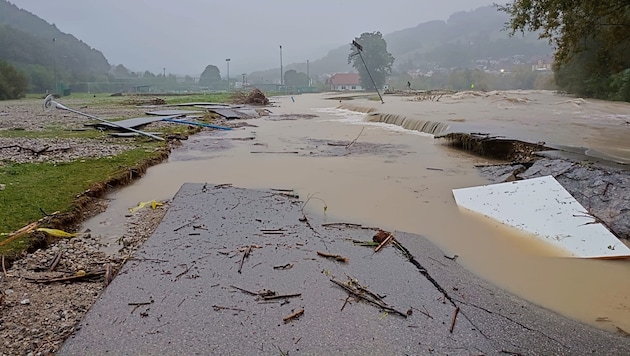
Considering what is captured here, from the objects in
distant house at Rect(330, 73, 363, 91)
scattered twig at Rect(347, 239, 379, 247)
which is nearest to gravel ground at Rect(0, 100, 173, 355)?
scattered twig at Rect(347, 239, 379, 247)

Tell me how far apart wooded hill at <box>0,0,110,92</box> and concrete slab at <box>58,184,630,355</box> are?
5431 cm

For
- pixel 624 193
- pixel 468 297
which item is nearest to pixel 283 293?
pixel 468 297

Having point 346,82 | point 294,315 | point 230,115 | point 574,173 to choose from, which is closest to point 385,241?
point 294,315

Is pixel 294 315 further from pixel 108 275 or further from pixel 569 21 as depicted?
pixel 569 21

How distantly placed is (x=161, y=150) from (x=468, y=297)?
8.31m

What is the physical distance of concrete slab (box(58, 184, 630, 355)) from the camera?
2.66 m

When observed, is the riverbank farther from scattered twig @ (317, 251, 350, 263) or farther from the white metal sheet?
scattered twig @ (317, 251, 350, 263)

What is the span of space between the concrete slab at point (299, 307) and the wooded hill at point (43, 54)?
54312 mm

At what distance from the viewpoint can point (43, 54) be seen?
67.6 m

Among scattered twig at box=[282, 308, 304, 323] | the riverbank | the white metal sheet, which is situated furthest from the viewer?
the white metal sheet

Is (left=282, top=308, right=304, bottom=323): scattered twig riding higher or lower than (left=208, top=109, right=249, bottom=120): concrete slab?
lower

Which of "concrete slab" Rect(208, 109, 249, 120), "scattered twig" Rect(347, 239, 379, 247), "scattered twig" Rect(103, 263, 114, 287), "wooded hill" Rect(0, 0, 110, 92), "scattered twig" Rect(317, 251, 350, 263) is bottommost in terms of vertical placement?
"scattered twig" Rect(347, 239, 379, 247)

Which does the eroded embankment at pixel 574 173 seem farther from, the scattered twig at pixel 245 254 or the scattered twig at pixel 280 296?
the scattered twig at pixel 245 254

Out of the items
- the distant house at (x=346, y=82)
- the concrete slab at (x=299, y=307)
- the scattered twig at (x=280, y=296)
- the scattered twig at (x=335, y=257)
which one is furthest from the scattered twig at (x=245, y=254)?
the distant house at (x=346, y=82)
